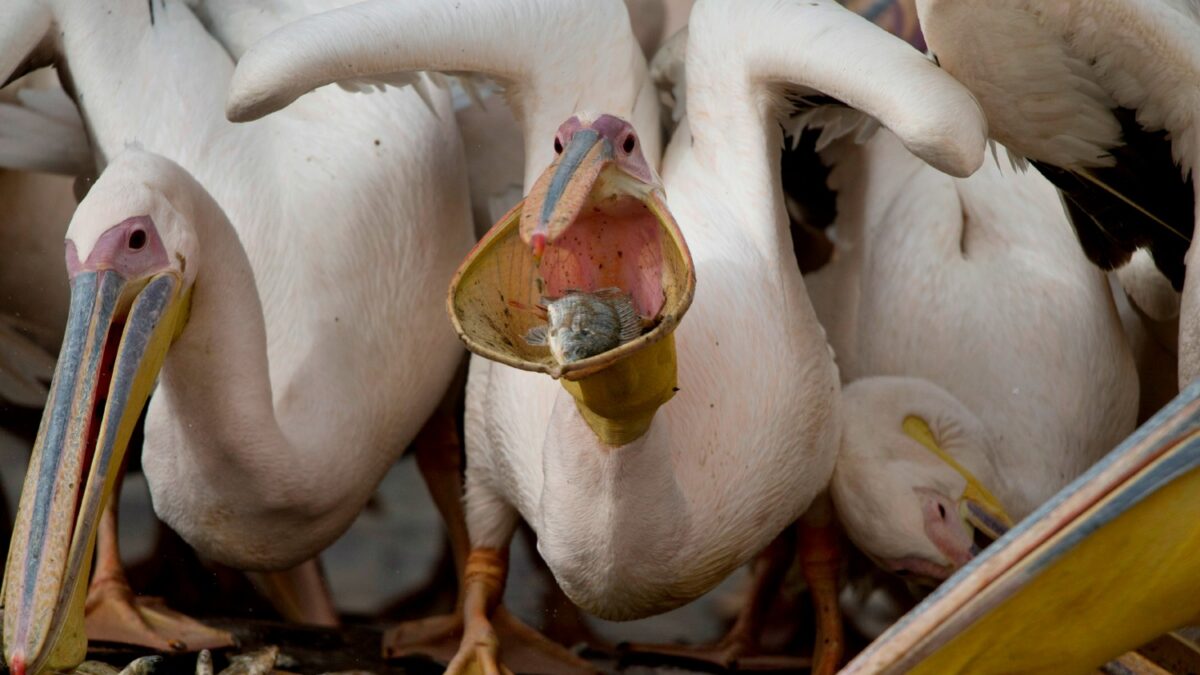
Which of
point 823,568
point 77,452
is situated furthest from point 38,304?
point 823,568

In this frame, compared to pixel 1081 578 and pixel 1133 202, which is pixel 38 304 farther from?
pixel 1081 578

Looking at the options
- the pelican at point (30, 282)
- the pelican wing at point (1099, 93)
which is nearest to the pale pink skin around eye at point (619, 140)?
the pelican wing at point (1099, 93)

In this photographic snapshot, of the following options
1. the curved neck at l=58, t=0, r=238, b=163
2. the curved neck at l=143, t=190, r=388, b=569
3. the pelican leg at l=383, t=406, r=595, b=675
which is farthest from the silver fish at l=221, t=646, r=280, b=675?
the curved neck at l=58, t=0, r=238, b=163

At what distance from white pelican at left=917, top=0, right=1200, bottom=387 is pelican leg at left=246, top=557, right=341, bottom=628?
61.9 inches

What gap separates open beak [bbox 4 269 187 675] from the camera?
182 centimetres

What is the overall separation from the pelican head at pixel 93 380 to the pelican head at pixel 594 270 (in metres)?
0.56

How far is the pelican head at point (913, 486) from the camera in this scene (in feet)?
7.64

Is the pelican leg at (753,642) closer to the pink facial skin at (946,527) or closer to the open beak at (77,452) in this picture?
the pink facial skin at (946,527)

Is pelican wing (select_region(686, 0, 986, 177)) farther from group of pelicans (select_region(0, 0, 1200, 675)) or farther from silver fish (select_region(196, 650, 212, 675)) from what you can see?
silver fish (select_region(196, 650, 212, 675))

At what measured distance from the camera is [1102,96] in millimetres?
2125

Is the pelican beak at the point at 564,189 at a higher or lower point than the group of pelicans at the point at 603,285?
→ higher

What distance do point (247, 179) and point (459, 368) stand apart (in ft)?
1.82

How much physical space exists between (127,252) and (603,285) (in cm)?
63

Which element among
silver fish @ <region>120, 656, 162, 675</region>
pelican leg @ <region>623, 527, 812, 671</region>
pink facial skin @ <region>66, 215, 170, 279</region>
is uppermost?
pink facial skin @ <region>66, 215, 170, 279</region>
